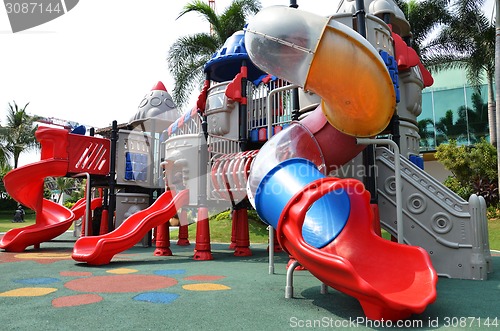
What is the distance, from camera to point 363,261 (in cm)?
425

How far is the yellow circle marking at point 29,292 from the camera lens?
15.8ft

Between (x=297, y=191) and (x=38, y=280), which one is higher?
(x=297, y=191)

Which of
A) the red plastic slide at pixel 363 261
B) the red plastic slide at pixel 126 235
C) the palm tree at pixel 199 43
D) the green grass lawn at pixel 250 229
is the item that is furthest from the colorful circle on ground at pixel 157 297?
the palm tree at pixel 199 43

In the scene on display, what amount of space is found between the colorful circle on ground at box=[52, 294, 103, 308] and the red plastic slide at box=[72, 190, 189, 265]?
306 cm

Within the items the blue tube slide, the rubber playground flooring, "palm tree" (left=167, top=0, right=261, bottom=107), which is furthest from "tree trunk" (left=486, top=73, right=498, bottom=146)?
the blue tube slide

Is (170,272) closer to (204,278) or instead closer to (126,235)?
(204,278)

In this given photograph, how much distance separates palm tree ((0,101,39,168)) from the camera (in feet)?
123

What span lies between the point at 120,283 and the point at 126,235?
2620 mm

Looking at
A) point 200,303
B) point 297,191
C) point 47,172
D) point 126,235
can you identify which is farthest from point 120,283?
point 47,172

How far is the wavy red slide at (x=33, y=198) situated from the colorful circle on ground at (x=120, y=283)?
5836 mm

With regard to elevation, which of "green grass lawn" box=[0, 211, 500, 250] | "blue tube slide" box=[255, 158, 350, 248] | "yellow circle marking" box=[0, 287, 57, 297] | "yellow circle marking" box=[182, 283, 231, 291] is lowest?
"green grass lawn" box=[0, 211, 500, 250]

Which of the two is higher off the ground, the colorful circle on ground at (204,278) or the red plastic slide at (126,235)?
the red plastic slide at (126,235)

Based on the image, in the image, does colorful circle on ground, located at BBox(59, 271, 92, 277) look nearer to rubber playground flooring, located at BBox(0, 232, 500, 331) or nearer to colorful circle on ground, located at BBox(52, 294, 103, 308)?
rubber playground flooring, located at BBox(0, 232, 500, 331)

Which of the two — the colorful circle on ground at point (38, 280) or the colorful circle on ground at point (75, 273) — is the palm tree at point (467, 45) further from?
the colorful circle on ground at point (38, 280)
